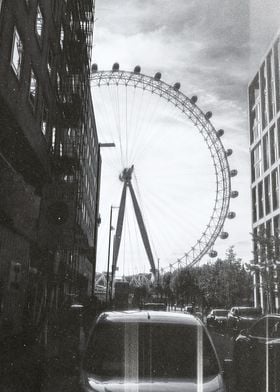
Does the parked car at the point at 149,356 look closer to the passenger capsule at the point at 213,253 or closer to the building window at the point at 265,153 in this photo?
the building window at the point at 265,153

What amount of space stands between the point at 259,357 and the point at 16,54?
1329 cm

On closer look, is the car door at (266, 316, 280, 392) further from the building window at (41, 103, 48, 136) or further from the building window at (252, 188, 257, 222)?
the building window at (252, 188, 257, 222)

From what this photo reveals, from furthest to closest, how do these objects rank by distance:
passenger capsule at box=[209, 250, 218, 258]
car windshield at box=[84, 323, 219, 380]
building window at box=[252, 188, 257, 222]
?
passenger capsule at box=[209, 250, 218, 258] → building window at box=[252, 188, 257, 222] → car windshield at box=[84, 323, 219, 380]

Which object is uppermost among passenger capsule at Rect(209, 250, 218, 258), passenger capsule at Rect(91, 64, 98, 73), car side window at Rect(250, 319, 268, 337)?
passenger capsule at Rect(91, 64, 98, 73)

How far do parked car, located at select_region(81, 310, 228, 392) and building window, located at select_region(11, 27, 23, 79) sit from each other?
14006 millimetres

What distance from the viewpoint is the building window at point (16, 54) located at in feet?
56.6

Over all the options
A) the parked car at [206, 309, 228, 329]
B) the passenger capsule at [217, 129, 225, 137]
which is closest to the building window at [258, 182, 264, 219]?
the passenger capsule at [217, 129, 225, 137]

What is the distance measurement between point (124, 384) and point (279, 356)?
5.81 meters

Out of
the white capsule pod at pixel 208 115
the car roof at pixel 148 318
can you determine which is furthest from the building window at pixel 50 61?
the white capsule pod at pixel 208 115

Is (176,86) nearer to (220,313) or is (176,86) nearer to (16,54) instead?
(220,313)

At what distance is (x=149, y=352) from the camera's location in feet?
15.9

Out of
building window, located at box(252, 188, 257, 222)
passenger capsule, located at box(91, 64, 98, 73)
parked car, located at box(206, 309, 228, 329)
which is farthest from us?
building window, located at box(252, 188, 257, 222)

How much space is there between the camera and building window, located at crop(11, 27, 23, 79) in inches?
680

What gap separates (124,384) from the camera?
171 inches
